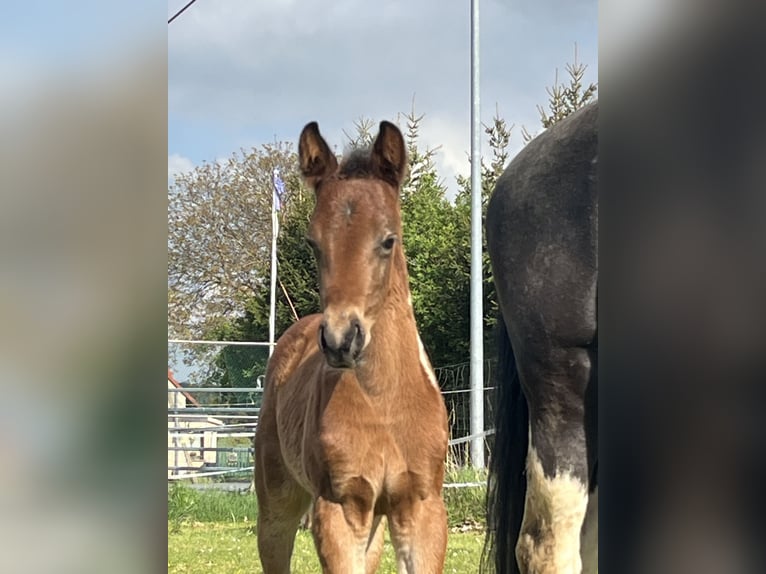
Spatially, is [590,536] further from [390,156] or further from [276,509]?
[276,509]

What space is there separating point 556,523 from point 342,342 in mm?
590

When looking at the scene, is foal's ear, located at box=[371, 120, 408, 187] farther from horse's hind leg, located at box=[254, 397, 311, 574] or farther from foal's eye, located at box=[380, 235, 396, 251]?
horse's hind leg, located at box=[254, 397, 311, 574]

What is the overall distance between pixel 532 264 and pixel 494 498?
2.82 feet

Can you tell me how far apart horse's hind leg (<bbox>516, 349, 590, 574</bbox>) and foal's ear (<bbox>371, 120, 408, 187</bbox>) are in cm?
64

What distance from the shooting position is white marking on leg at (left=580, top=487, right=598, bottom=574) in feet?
5.24

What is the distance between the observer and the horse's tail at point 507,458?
81.8 inches

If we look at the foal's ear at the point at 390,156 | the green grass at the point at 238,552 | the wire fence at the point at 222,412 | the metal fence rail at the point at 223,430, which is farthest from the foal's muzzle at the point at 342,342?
the wire fence at the point at 222,412

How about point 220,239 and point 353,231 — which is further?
point 220,239

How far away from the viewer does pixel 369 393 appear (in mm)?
2080

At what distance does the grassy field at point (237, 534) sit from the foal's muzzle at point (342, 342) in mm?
2426

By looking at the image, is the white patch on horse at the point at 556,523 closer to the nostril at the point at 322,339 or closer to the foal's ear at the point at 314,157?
the nostril at the point at 322,339

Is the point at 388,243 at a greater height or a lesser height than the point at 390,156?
lesser

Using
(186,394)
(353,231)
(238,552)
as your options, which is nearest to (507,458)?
(353,231)
